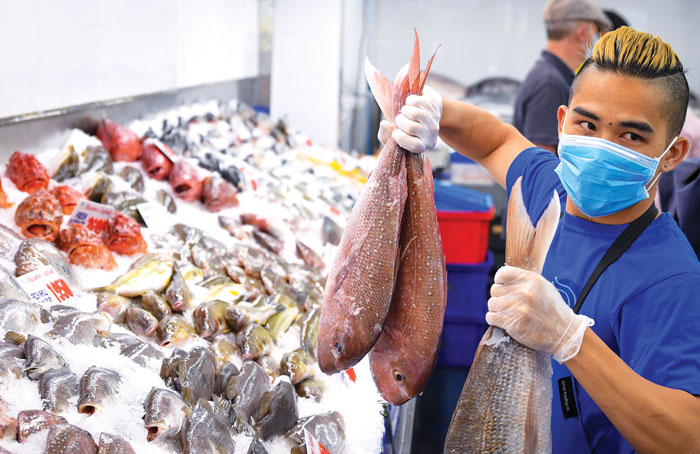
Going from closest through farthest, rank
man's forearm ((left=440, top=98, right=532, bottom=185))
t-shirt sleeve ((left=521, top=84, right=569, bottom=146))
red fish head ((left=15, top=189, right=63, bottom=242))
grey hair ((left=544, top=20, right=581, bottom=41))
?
man's forearm ((left=440, top=98, right=532, bottom=185)), red fish head ((left=15, top=189, right=63, bottom=242)), t-shirt sleeve ((left=521, top=84, right=569, bottom=146)), grey hair ((left=544, top=20, right=581, bottom=41))

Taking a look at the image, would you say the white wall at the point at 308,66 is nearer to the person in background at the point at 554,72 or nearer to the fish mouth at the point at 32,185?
the person in background at the point at 554,72

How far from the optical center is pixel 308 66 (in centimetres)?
809

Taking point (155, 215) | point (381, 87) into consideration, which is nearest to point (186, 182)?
point (155, 215)

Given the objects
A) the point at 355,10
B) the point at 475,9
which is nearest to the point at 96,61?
the point at 355,10

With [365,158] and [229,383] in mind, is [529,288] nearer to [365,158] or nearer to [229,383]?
[229,383]

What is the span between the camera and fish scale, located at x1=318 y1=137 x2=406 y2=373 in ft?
5.16

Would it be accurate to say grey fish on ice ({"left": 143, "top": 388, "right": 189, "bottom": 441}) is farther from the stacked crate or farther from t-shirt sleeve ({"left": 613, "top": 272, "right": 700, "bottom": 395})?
the stacked crate

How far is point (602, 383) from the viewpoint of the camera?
141 centimetres

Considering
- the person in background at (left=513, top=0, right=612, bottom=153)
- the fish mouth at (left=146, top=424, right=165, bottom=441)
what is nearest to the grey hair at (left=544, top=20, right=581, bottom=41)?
the person in background at (left=513, top=0, right=612, bottom=153)

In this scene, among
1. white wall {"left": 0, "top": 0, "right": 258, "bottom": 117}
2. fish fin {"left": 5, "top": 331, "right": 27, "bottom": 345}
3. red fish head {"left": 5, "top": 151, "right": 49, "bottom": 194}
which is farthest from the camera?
white wall {"left": 0, "top": 0, "right": 258, "bottom": 117}

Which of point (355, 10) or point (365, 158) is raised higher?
point (355, 10)

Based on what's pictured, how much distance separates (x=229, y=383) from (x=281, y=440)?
27cm

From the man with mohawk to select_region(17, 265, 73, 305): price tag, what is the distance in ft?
4.75

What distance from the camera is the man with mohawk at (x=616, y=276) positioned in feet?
4.59
